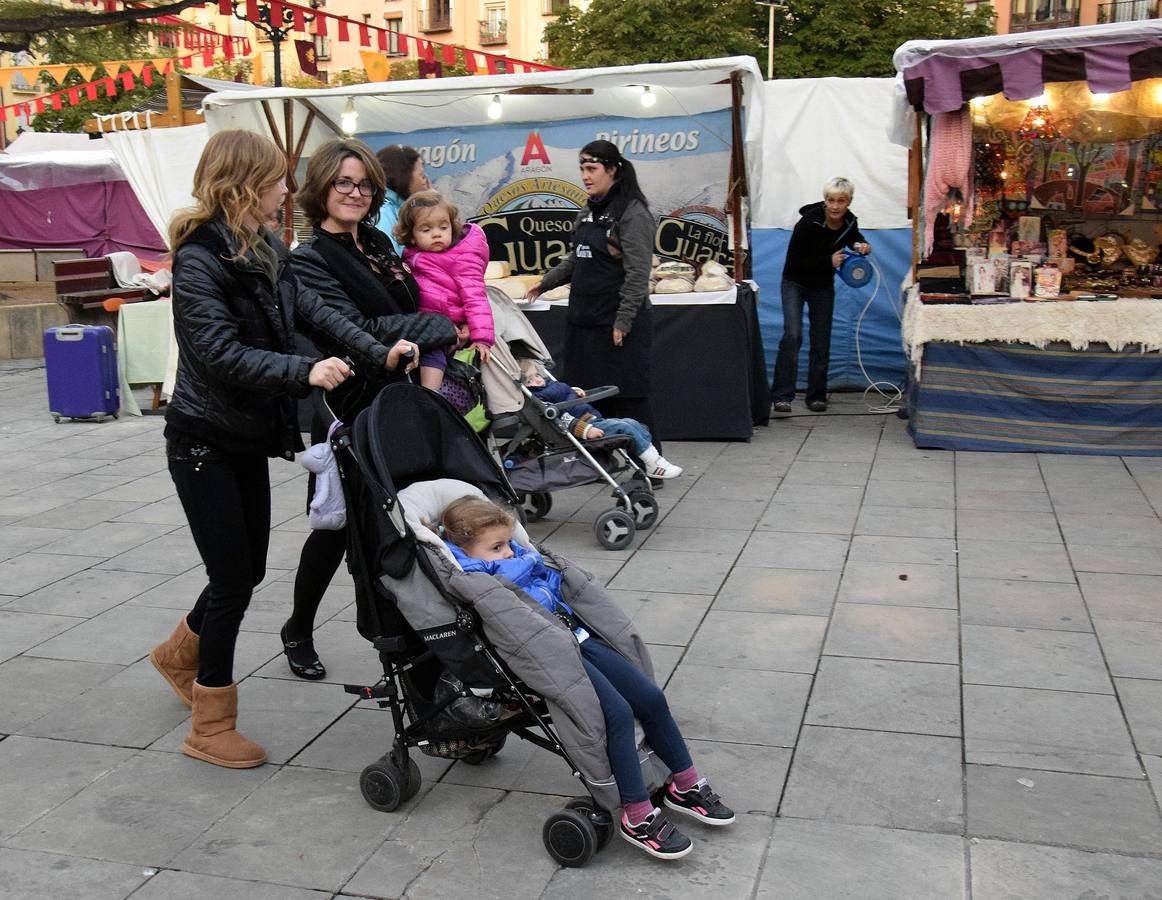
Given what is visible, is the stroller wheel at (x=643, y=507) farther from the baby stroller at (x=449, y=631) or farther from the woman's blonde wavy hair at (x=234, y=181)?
the woman's blonde wavy hair at (x=234, y=181)

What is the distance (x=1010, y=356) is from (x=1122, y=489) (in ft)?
4.21

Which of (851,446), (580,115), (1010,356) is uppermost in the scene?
(580,115)

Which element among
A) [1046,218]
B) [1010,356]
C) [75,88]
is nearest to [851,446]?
[1010,356]

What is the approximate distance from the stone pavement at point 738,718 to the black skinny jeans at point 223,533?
39 cm

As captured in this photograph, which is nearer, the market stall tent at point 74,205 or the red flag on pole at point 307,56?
the red flag on pole at point 307,56

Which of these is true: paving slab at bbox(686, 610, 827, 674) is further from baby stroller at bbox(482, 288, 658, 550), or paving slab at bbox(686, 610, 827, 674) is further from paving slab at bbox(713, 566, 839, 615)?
baby stroller at bbox(482, 288, 658, 550)

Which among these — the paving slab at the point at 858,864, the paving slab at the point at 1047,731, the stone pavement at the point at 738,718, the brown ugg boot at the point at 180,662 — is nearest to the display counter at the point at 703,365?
the stone pavement at the point at 738,718

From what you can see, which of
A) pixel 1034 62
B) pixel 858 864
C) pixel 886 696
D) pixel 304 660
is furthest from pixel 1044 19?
pixel 858 864

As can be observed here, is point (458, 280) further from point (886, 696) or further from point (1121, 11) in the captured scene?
point (1121, 11)

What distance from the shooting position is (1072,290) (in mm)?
8383

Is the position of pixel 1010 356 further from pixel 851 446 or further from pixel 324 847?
pixel 324 847

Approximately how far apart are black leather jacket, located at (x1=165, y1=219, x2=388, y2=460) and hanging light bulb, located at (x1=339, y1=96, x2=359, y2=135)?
6.30 metres

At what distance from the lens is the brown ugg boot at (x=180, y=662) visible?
4.18m

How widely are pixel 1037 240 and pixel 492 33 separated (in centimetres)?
5750
